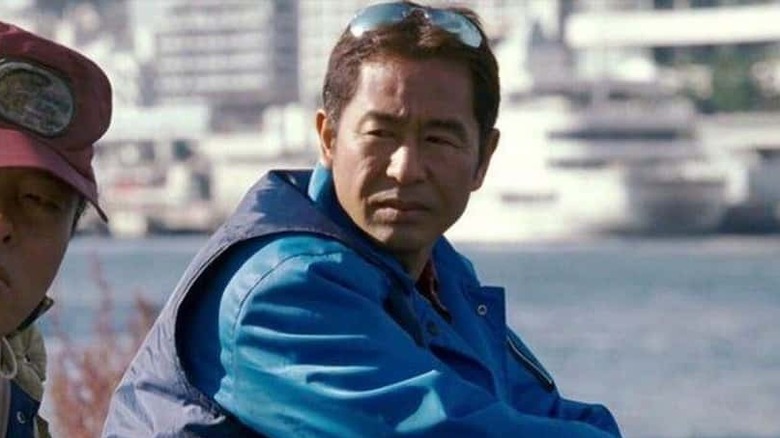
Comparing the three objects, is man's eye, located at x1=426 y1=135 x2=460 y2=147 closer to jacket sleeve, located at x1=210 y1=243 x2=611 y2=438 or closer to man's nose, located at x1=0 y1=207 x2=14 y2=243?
jacket sleeve, located at x1=210 y1=243 x2=611 y2=438

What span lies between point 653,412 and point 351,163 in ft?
46.5

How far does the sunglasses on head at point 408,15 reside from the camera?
169cm

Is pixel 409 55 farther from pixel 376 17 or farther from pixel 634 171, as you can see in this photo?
pixel 634 171

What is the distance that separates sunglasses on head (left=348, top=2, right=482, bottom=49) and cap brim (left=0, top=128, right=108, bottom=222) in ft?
0.80

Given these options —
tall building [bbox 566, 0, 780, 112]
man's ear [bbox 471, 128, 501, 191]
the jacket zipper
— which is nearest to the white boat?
tall building [bbox 566, 0, 780, 112]

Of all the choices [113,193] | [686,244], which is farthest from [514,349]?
[113,193]

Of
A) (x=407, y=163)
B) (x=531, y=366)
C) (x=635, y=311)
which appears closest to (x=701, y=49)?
(x=635, y=311)

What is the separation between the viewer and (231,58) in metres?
71.6

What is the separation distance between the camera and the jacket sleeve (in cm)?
155

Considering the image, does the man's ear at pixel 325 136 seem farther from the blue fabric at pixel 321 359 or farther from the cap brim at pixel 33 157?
the cap brim at pixel 33 157

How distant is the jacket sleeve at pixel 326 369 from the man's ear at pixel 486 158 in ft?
0.57

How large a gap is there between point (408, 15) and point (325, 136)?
11 cm

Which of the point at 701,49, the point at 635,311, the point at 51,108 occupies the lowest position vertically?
the point at 701,49

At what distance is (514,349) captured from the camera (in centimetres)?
187
